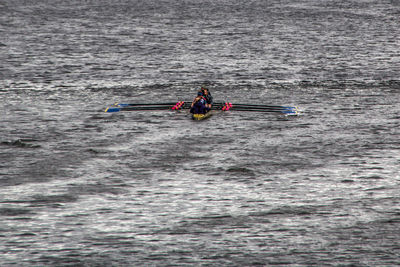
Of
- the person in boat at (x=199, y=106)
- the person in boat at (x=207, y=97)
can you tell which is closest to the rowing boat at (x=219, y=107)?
the person in boat at (x=207, y=97)

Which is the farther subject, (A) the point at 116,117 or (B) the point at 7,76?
(B) the point at 7,76

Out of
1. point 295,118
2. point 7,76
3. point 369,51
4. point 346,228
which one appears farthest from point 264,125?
point 369,51

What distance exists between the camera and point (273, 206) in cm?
2023

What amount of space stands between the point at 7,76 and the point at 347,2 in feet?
191

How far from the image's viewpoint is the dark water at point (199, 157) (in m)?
17.4

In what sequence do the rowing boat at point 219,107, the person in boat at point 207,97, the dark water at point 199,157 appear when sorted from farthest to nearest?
the rowing boat at point 219,107
the person in boat at point 207,97
the dark water at point 199,157

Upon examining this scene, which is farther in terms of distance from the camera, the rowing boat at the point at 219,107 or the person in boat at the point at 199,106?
the rowing boat at the point at 219,107

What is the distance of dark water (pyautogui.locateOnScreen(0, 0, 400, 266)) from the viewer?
17.4 metres

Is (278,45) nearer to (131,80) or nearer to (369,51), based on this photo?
(369,51)

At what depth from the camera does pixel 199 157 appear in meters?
25.7

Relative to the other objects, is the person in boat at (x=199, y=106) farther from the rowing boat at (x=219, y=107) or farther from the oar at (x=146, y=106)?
the oar at (x=146, y=106)

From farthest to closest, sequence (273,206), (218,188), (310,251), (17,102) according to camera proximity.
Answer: (17,102), (218,188), (273,206), (310,251)

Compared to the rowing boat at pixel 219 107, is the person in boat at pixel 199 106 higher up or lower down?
higher up

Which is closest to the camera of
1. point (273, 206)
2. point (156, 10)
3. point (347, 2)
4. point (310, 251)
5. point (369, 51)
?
point (310, 251)
